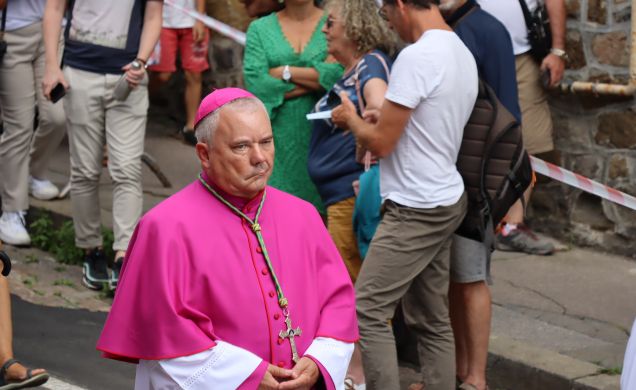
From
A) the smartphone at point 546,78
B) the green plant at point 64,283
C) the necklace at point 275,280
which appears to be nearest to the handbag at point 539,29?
the smartphone at point 546,78

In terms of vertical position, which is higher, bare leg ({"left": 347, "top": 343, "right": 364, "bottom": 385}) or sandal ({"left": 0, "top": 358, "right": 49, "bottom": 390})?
sandal ({"left": 0, "top": 358, "right": 49, "bottom": 390})

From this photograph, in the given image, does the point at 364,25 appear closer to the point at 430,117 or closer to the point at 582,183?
the point at 430,117

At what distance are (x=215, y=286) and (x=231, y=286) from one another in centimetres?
5

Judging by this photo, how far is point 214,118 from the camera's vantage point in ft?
13.5

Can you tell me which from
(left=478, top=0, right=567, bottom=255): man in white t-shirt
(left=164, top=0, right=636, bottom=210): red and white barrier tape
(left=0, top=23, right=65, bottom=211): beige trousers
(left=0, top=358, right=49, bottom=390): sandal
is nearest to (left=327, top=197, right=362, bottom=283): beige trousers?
(left=0, top=358, right=49, bottom=390): sandal

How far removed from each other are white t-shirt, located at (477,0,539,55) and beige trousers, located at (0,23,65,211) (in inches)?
109

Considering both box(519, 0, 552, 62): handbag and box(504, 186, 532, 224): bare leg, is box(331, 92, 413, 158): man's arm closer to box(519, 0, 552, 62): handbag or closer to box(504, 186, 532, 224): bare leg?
box(504, 186, 532, 224): bare leg

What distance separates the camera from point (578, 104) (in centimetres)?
858

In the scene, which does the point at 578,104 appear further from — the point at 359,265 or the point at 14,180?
the point at 14,180

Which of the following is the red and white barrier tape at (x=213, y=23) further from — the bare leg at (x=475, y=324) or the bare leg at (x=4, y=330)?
the bare leg at (x=4, y=330)

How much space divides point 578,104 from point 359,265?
2668 millimetres

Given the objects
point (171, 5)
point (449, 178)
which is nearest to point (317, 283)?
point (449, 178)

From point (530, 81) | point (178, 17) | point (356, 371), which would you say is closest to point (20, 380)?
point (356, 371)

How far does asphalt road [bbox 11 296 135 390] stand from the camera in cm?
638
